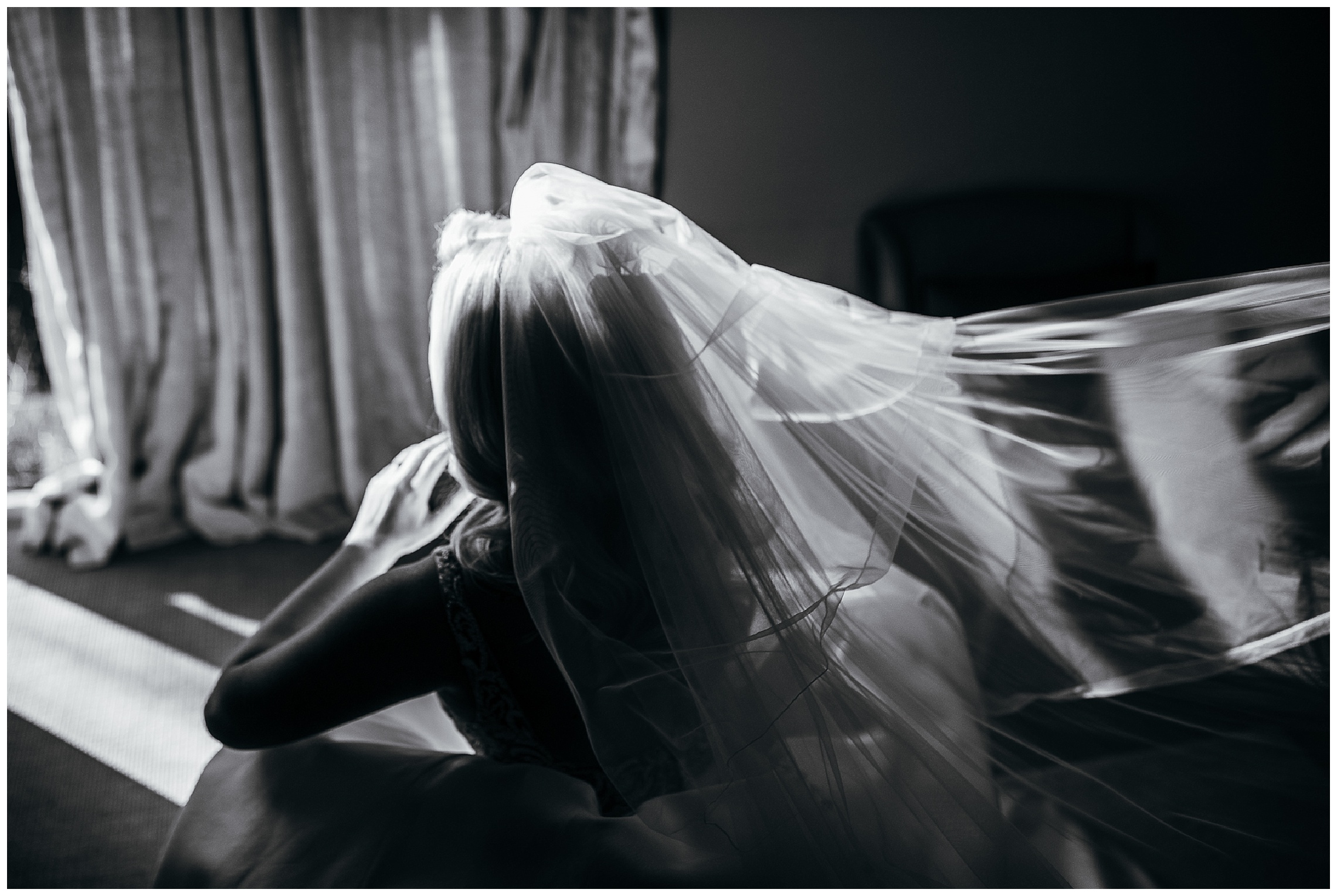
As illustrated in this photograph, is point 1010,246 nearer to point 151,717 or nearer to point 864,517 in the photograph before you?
point 864,517

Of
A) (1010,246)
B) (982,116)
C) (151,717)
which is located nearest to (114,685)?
(151,717)

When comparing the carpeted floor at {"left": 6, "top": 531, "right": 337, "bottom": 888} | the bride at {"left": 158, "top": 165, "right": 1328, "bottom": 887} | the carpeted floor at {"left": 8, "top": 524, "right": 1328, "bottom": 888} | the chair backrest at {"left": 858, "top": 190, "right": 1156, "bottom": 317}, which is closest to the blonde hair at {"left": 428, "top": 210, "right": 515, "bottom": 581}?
the bride at {"left": 158, "top": 165, "right": 1328, "bottom": 887}

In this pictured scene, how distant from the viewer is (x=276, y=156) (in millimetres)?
2186

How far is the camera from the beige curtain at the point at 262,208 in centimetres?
213

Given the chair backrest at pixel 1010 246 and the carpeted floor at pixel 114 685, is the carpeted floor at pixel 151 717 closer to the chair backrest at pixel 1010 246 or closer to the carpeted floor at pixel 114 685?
the carpeted floor at pixel 114 685

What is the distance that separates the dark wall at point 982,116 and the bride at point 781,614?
171 centimetres

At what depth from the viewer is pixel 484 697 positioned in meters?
0.79

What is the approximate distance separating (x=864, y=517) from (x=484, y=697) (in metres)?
0.40

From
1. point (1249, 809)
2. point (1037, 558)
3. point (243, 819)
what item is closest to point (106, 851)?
point (243, 819)

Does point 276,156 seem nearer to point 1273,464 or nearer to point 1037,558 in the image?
point 1037,558

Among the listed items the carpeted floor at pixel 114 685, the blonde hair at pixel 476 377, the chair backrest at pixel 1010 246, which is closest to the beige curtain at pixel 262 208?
the carpeted floor at pixel 114 685

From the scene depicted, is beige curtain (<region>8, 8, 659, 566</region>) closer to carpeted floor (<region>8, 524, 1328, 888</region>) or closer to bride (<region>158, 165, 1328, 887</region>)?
carpeted floor (<region>8, 524, 1328, 888</region>)

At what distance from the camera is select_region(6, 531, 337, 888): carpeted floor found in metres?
1.36

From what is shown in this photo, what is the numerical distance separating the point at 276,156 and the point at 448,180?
0.44 metres
